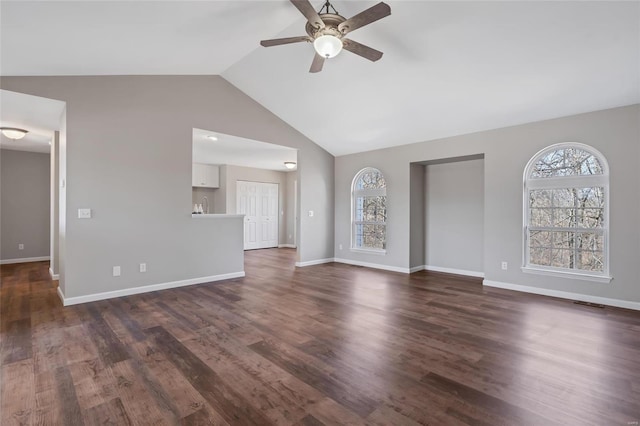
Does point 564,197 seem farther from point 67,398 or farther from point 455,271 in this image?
point 67,398

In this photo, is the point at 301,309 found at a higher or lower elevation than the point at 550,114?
lower

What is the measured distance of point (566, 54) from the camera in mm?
3182

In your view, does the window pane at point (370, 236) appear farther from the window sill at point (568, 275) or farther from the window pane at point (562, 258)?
the window pane at point (562, 258)

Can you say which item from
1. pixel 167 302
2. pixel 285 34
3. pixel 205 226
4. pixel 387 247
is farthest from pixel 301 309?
pixel 285 34

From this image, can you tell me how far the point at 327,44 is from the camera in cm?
275

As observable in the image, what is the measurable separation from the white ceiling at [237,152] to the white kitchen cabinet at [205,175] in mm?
342

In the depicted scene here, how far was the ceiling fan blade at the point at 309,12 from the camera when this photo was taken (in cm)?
239

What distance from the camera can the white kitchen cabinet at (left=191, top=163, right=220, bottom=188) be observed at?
8.38 m

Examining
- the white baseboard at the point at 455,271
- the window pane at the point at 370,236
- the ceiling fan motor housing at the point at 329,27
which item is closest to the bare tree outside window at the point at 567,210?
the white baseboard at the point at 455,271

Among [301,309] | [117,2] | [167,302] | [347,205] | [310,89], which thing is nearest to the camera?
[117,2]

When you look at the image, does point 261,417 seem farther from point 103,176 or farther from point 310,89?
point 310,89

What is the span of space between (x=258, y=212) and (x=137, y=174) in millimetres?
5208

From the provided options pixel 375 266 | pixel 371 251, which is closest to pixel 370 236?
pixel 371 251

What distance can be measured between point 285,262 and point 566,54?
18.9 feet
